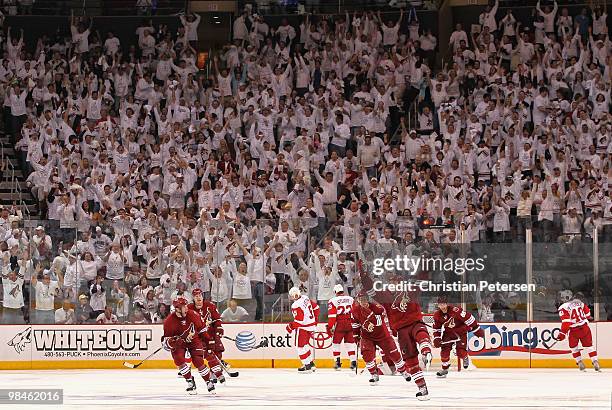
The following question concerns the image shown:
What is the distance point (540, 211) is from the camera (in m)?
27.4

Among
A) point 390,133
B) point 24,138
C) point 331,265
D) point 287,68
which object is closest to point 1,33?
point 24,138

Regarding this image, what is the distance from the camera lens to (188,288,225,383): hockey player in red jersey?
21438 mm

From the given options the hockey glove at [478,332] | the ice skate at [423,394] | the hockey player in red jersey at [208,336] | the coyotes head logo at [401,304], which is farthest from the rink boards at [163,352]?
the ice skate at [423,394]

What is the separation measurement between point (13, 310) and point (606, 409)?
43.0ft

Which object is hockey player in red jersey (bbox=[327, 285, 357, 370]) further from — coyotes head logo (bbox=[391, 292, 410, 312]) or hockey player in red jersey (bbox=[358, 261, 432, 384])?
coyotes head logo (bbox=[391, 292, 410, 312])

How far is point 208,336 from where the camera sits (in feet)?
71.9

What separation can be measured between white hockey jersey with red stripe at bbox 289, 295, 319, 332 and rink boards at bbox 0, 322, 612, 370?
0.88m

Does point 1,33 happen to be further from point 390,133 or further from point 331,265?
point 331,265

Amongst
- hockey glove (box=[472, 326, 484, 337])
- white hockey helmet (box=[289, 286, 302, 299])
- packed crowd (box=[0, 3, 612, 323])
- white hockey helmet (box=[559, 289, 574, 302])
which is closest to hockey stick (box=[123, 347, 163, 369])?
packed crowd (box=[0, 3, 612, 323])

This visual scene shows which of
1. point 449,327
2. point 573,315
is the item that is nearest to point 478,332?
point 449,327

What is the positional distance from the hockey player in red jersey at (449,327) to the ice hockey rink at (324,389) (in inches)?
21.9

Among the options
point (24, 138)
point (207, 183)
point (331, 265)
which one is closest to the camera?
point (331, 265)

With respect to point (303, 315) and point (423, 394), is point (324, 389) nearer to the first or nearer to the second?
point (423, 394)

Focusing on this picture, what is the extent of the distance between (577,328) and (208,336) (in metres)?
7.27
